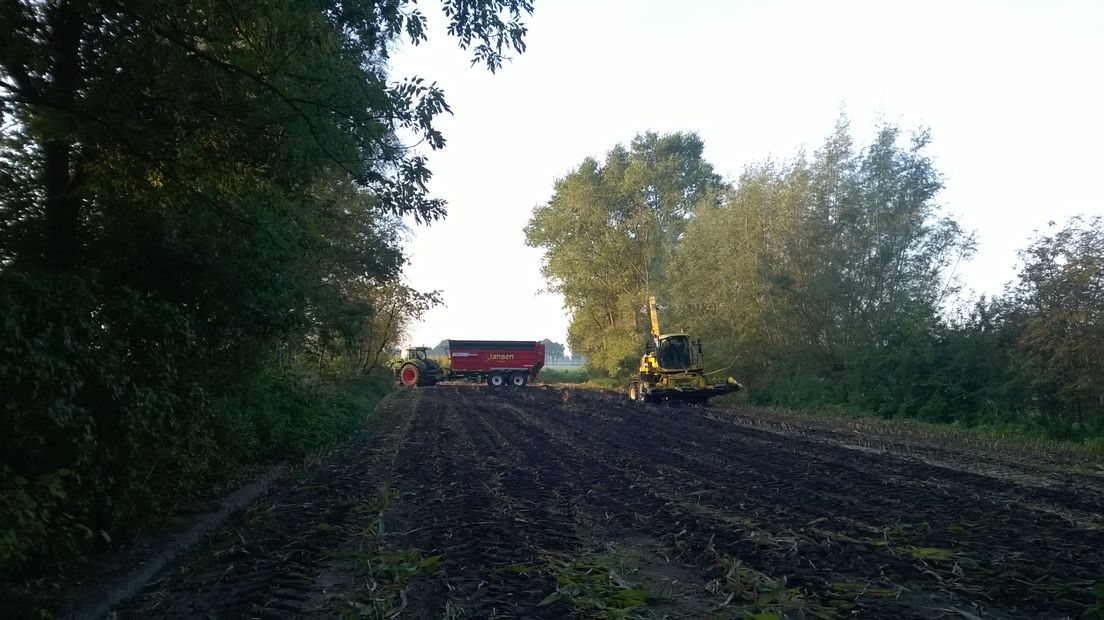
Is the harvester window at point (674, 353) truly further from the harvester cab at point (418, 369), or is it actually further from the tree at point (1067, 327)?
the harvester cab at point (418, 369)

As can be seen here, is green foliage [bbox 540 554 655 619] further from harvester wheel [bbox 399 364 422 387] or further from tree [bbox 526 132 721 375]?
harvester wheel [bbox 399 364 422 387]

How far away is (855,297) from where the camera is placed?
25.5 meters

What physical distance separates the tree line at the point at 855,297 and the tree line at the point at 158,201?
14.4 meters

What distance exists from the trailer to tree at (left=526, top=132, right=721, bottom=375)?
3512 millimetres

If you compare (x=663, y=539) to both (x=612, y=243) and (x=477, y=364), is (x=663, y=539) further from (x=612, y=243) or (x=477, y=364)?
(x=477, y=364)

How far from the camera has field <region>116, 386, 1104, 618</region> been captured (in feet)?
18.0

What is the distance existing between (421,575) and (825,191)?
80.3ft

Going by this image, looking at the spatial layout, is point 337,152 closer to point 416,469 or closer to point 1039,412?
point 416,469

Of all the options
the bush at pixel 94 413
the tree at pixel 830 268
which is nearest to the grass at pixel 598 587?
the bush at pixel 94 413

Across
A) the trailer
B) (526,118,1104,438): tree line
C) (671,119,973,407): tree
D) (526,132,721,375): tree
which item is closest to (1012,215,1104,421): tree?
(526,118,1104,438): tree line

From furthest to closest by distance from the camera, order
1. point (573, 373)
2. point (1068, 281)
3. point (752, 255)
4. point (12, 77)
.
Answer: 1. point (573, 373)
2. point (752, 255)
3. point (1068, 281)
4. point (12, 77)

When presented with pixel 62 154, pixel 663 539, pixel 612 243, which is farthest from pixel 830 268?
pixel 62 154

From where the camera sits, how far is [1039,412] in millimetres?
17109

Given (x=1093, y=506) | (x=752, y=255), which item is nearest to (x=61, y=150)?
(x=1093, y=506)
